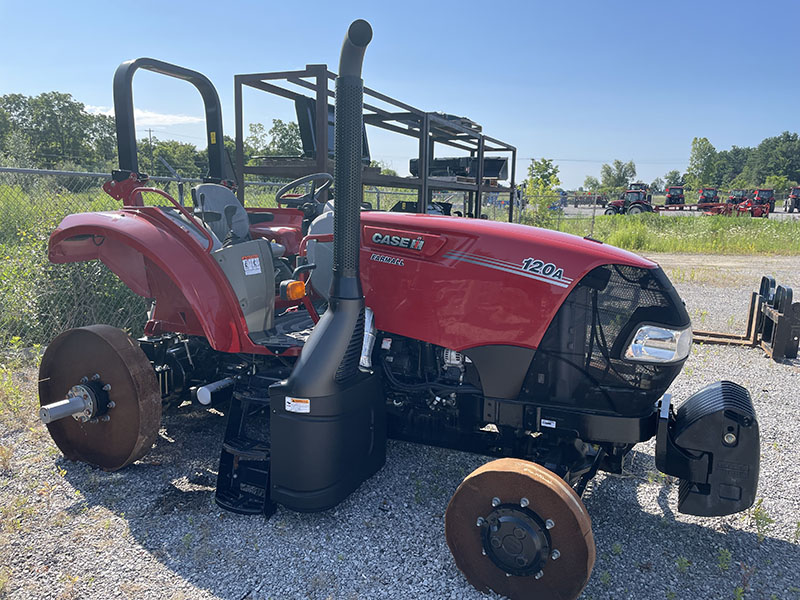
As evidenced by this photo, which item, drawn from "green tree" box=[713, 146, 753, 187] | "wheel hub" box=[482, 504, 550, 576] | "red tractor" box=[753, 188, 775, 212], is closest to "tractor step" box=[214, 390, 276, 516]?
"wheel hub" box=[482, 504, 550, 576]

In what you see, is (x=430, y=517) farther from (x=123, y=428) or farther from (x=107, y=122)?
(x=107, y=122)

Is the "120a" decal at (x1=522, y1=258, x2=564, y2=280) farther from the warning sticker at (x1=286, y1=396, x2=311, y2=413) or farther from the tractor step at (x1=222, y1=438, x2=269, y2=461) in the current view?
the tractor step at (x1=222, y1=438, x2=269, y2=461)

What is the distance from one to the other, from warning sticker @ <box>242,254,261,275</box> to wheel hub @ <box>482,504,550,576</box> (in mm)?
1608

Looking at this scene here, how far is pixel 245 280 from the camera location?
107 inches

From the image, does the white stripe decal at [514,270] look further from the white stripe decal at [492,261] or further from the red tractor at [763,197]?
the red tractor at [763,197]

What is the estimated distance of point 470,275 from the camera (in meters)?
2.23

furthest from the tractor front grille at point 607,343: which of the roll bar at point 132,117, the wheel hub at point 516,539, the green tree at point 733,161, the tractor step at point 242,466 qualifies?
the green tree at point 733,161

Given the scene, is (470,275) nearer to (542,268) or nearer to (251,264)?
(542,268)

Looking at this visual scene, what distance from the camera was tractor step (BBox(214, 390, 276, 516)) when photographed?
2451 mm

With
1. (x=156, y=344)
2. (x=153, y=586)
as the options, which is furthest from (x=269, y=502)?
(x=156, y=344)

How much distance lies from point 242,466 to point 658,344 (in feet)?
6.16

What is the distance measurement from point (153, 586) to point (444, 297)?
1.56 m

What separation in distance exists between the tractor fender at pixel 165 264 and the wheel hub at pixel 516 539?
135 cm

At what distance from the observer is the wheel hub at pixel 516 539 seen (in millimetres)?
1871
